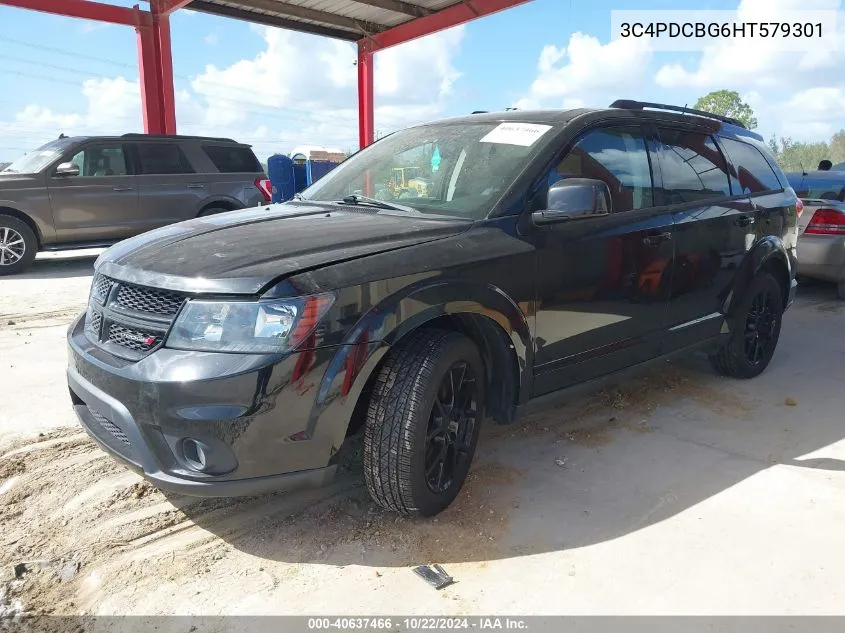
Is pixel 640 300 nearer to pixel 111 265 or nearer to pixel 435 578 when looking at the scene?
pixel 435 578

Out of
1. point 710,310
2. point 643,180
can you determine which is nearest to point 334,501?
point 643,180

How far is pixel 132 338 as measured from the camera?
98.0 inches

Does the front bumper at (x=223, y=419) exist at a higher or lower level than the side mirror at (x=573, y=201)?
lower

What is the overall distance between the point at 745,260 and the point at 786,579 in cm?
243

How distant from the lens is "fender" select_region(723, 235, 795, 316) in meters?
4.32

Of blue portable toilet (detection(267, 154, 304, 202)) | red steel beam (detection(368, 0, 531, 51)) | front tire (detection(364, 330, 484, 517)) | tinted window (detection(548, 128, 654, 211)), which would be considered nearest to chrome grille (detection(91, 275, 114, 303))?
front tire (detection(364, 330, 484, 517))

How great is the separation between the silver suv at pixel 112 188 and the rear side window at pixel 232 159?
2 cm

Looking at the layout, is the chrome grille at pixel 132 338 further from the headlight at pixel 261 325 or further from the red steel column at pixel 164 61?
the red steel column at pixel 164 61

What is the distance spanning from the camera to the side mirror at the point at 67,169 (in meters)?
9.04

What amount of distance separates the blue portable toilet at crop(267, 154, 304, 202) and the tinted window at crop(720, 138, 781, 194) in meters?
11.2

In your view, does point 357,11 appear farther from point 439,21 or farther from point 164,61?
point 164,61

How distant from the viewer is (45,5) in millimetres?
11750

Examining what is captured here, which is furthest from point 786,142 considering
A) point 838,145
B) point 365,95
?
point 365,95

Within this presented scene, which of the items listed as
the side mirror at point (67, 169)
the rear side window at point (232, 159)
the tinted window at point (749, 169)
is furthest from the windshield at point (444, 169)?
the rear side window at point (232, 159)
